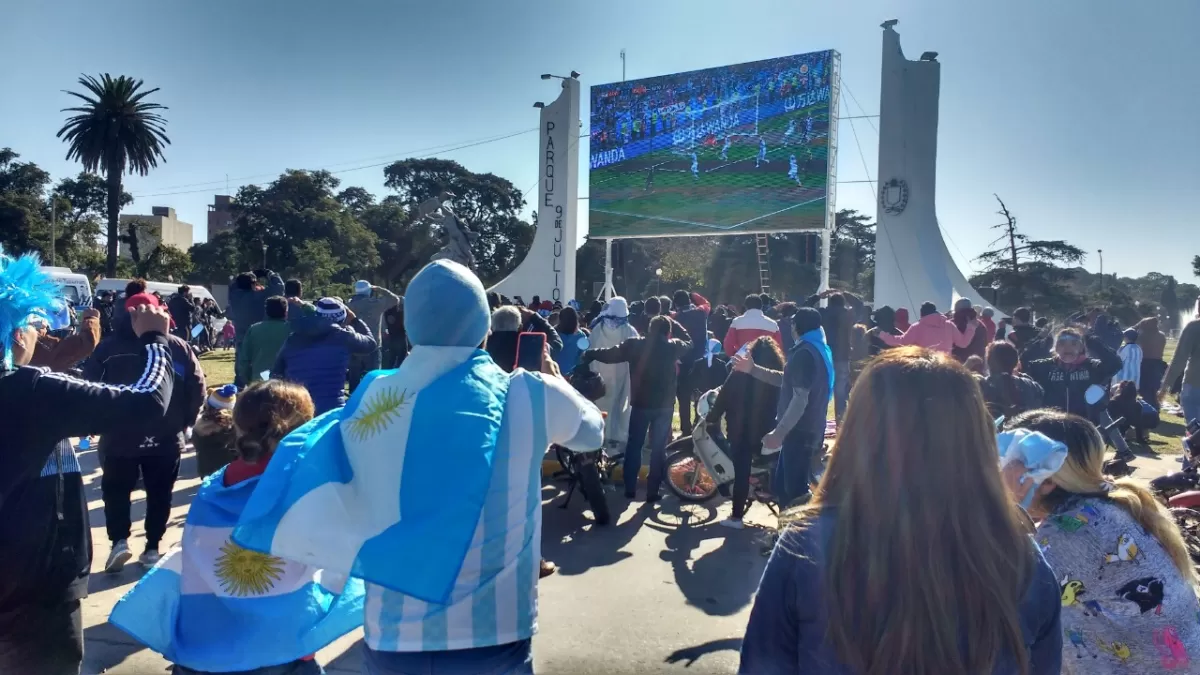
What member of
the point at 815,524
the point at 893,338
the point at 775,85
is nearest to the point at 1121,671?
the point at 815,524

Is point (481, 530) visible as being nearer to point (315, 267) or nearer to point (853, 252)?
point (315, 267)

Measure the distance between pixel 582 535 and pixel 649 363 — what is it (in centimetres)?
158

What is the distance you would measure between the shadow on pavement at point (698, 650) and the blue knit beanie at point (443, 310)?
2574mm

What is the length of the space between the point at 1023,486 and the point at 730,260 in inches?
1609

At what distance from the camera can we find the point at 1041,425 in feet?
8.09

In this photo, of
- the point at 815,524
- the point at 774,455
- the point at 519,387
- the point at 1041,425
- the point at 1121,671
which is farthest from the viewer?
the point at 774,455

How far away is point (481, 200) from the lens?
1941 inches

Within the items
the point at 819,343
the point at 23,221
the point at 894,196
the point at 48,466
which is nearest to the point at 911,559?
the point at 48,466

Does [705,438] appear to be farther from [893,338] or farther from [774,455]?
[893,338]

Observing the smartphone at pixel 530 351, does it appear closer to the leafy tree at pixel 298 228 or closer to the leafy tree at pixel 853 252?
the leafy tree at pixel 298 228

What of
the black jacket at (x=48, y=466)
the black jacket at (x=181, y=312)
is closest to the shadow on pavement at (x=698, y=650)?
the black jacket at (x=48, y=466)

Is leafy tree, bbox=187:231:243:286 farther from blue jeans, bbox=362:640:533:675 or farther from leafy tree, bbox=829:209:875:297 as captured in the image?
blue jeans, bbox=362:640:533:675

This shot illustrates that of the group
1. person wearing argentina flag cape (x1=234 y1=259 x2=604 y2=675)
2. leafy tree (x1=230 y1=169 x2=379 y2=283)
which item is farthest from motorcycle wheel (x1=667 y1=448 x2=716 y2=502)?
leafy tree (x1=230 y1=169 x2=379 y2=283)

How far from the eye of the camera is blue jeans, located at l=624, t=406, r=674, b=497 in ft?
21.9
